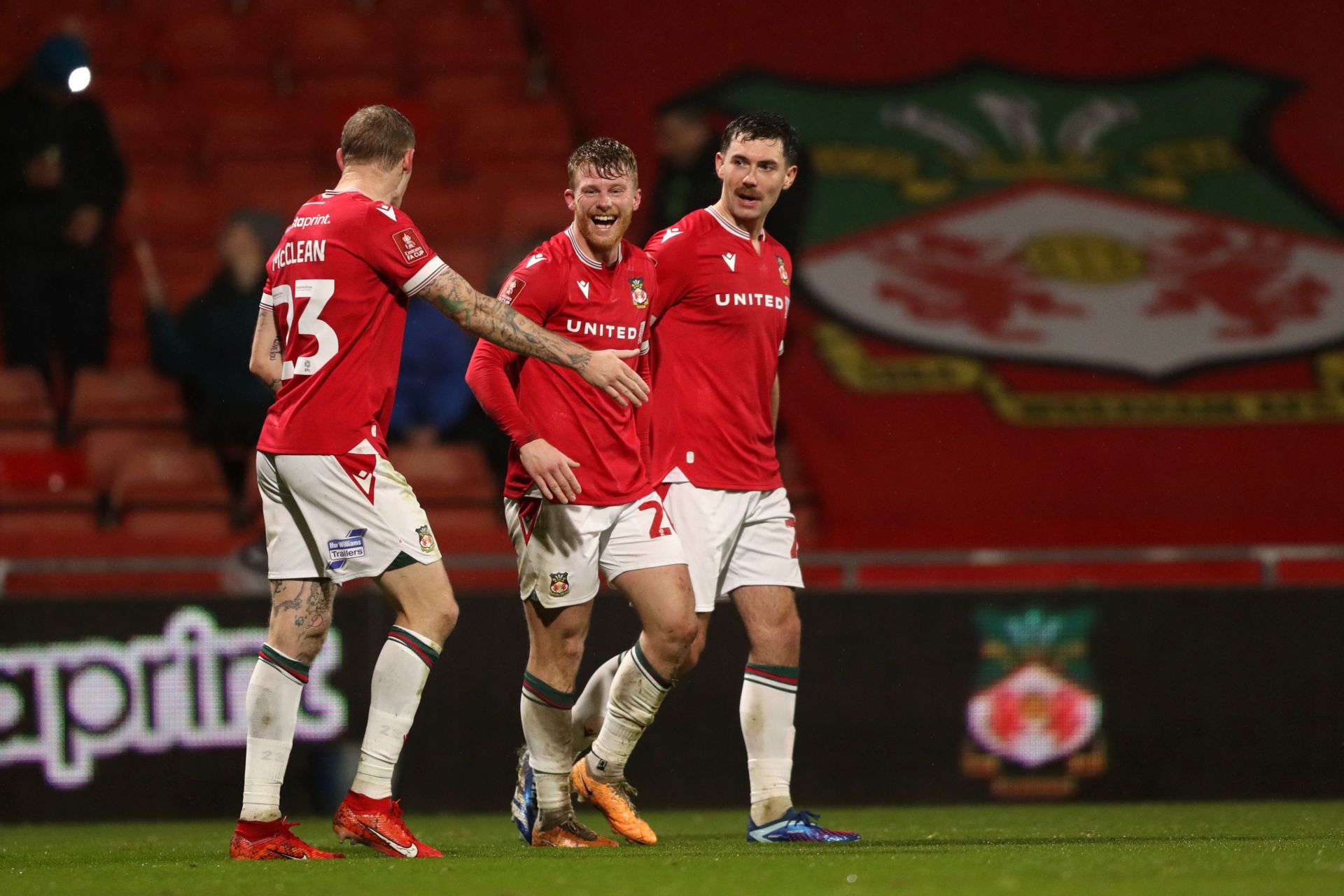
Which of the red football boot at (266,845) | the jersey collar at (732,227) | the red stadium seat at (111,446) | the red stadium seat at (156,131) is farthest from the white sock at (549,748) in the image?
the red stadium seat at (156,131)

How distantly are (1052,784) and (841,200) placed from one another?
20.2 ft

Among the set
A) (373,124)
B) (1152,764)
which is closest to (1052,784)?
(1152,764)

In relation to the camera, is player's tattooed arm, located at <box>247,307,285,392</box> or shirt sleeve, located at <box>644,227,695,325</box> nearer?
player's tattooed arm, located at <box>247,307,285,392</box>

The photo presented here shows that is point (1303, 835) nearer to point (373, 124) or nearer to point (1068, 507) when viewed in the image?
point (373, 124)

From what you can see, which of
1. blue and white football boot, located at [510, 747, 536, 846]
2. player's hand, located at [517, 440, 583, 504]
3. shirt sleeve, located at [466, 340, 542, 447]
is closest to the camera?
Result: player's hand, located at [517, 440, 583, 504]

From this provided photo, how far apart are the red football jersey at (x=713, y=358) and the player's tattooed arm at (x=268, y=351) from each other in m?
1.14

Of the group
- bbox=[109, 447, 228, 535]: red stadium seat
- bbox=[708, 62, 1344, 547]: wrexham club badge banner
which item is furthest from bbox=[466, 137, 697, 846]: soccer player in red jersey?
bbox=[708, 62, 1344, 547]: wrexham club badge banner

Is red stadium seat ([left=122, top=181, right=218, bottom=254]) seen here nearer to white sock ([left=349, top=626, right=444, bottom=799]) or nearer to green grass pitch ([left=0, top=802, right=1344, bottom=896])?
green grass pitch ([left=0, top=802, right=1344, bottom=896])

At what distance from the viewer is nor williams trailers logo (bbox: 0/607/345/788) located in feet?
22.9

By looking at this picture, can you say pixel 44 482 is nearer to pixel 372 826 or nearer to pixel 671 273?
pixel 671 273

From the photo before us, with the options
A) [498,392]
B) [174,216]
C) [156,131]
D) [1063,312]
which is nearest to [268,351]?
[498,392]

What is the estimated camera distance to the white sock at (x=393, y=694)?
4621 millimetres

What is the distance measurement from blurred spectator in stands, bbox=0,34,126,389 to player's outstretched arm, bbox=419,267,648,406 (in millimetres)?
5941

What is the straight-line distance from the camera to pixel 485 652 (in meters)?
7.25
